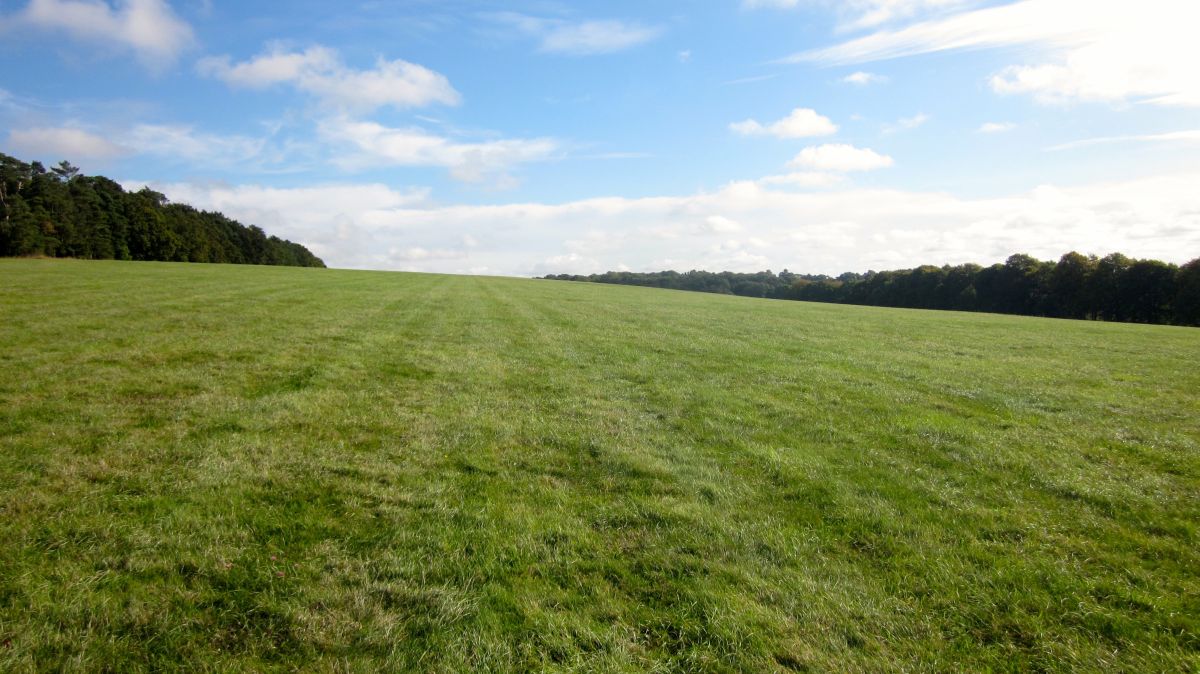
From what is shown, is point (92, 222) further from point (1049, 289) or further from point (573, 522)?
point (1049, 289)

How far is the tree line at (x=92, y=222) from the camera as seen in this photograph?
230 feet

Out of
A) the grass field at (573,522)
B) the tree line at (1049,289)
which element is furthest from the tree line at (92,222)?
the tree line at (1049,289)

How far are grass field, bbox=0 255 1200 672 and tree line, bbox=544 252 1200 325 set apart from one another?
85.6 meters

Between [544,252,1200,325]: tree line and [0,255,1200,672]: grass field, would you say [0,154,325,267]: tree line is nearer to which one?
[0,255,1200,672]: grass field

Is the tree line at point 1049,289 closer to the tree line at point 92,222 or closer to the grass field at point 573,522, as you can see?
the grass field at point 573,522

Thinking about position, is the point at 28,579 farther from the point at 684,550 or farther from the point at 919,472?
the point at 919,472

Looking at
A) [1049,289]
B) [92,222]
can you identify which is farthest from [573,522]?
[92,222]

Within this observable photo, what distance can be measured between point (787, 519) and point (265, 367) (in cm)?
1207

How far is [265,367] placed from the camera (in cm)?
1229

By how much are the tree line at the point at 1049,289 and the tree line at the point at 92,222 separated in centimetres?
13658

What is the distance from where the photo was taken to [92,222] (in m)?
82.7

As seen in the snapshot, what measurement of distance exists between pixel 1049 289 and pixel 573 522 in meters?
108

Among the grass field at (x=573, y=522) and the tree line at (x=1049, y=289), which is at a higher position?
the tree line at (x=1049, y=289)

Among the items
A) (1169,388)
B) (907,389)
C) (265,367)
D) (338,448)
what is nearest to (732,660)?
(338,448)
